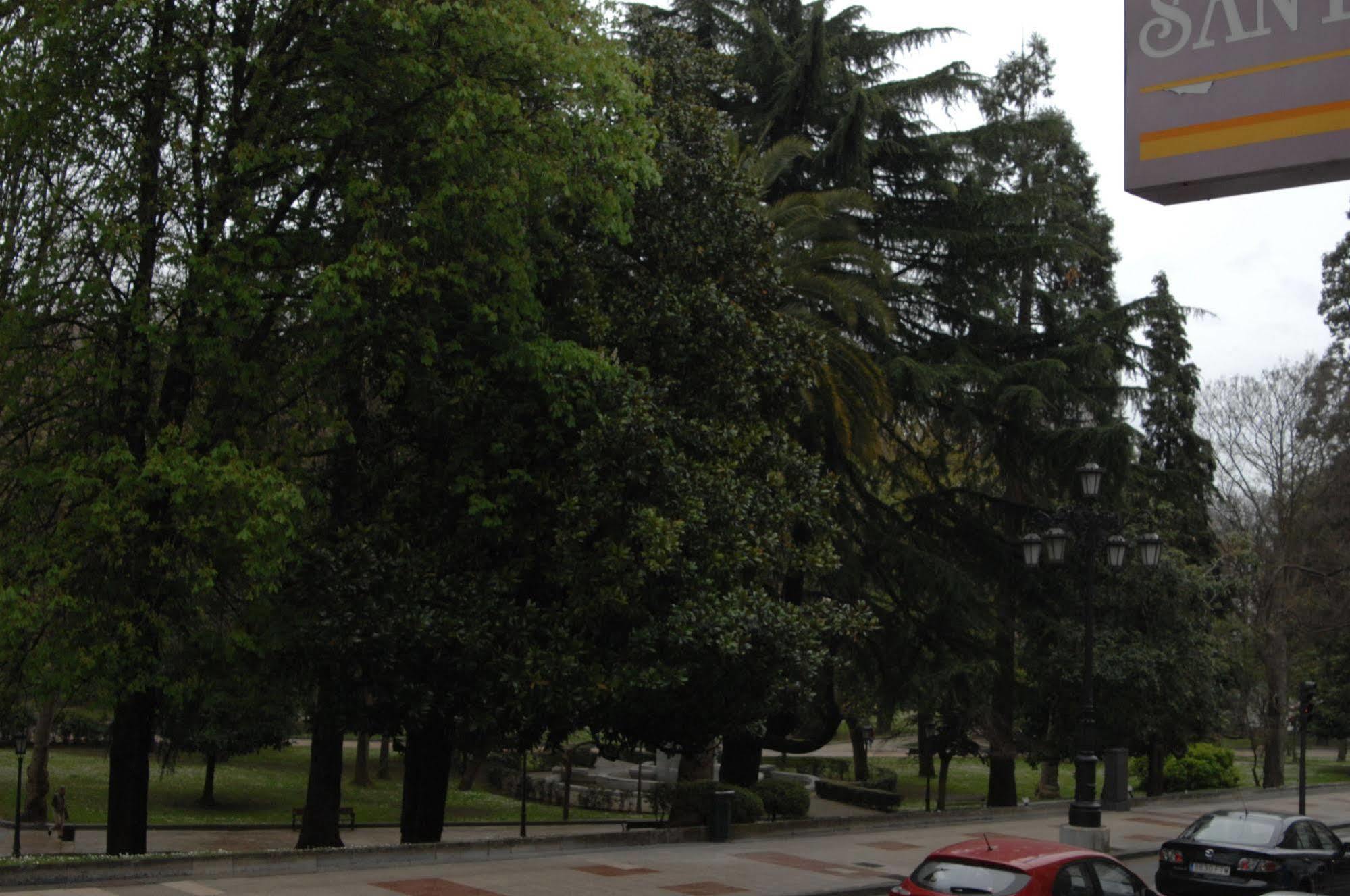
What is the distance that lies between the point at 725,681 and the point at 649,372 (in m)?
4.55

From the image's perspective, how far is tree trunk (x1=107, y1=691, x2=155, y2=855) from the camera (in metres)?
17.5

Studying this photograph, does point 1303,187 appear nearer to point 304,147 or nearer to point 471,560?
point 471,560

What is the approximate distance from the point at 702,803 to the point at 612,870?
18.1 feet

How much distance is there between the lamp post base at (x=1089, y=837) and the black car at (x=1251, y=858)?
4.95 meters

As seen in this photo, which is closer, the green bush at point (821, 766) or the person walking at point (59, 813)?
the person walking at point (59, 813)

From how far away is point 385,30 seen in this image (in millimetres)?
17859

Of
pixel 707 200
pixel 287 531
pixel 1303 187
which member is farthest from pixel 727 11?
pixel 1303 187

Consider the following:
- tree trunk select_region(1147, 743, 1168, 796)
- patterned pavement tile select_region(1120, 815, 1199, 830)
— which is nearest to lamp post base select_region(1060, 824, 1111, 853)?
patterned pavement tile select_region(1120, 815, 1199, 830)

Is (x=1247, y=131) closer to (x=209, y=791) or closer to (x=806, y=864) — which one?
(x=806, y=864)

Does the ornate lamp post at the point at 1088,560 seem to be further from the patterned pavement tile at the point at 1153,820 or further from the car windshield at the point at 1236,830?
the patterned pavement tile at the point at 1153,820

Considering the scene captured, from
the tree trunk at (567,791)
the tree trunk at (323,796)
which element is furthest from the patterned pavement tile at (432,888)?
the tree trunk at (567,791)

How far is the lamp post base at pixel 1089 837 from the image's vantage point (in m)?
21.6

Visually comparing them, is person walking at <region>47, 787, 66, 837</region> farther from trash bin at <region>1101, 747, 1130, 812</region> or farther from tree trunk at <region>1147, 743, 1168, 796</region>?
tree trunk at <region>1147, 743, 1168, 796</region>

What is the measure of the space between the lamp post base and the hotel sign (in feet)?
53.6
